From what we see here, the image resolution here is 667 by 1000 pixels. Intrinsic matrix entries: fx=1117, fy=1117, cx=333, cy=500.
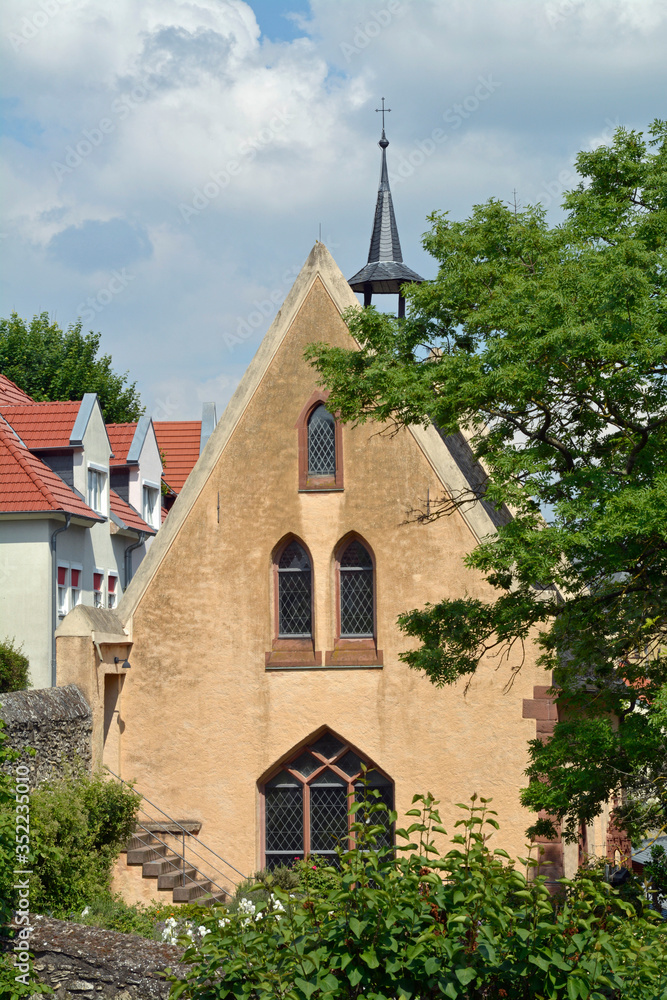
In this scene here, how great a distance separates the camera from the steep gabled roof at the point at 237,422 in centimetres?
1903

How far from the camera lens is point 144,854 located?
1783 centimetres

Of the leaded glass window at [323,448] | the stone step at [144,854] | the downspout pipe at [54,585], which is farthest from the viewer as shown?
the downspout pipe at [54,585]

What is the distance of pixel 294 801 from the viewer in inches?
748

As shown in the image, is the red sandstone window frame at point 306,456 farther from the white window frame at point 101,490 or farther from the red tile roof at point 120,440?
the red tile roof at point 120,440

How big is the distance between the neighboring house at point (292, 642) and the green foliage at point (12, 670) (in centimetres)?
299

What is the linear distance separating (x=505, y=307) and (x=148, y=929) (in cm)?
999

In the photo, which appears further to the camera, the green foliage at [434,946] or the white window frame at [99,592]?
the white window frame at [99,592]

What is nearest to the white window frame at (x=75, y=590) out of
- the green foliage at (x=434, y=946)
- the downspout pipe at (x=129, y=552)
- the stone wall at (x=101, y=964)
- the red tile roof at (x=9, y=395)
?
the downspout pipe at (x=129, y=552)

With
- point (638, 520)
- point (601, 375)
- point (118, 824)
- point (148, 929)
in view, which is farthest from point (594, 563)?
point (118, 824)

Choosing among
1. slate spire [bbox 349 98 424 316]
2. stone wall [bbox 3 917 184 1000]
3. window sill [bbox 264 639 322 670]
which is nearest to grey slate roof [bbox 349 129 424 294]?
slate spire [bbox 349 98 424 316]

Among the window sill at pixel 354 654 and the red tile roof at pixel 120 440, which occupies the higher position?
the red tile roof at pixel 120 440

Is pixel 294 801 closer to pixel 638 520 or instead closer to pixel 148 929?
pixel 148 929

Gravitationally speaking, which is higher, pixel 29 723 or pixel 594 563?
pixel 594 563
